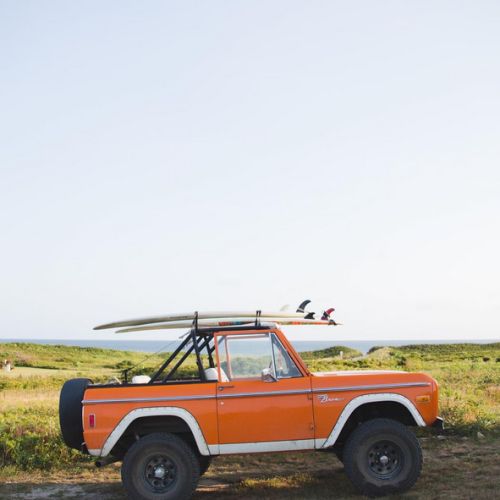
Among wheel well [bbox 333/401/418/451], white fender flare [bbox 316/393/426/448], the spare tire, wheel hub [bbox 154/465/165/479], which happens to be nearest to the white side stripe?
white fender flare [bbox 316/393/426/448]

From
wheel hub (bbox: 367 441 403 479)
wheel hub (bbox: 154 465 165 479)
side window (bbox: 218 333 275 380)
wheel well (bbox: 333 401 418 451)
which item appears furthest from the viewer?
wheel well (bbox: 333 401 418 451)

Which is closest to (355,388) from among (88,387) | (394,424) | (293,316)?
(394,424)

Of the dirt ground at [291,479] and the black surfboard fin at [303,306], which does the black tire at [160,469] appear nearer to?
the dirt ground at [291,479]

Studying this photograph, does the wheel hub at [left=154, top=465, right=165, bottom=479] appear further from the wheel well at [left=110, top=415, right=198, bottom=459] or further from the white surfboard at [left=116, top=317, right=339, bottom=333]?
the white surfboard at [left=116, top=317, right=339, bottom=333]

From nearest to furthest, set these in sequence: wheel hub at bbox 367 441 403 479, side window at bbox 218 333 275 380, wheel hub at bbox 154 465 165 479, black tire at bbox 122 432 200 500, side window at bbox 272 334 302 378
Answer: black tire at bbox 122 432 200 500 → wheel hub at bbox 154 465 165 479 → wheel hub at bbox 367 441 403 479 → side window at bbox 272 334 302 378 → side window at bbox 218 333 275 380

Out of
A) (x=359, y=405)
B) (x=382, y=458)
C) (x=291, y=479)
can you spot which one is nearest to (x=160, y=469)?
(x=291, y=479)

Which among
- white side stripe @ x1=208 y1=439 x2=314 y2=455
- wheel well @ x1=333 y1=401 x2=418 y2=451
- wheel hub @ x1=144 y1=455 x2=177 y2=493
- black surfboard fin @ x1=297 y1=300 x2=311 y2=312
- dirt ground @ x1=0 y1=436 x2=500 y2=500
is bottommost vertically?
dirt ground @ x1=0 y1=436 x2=500 y2=500

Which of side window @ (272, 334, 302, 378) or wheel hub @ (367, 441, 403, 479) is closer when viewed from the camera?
wheel hub @ (367, 441, 403, 479)

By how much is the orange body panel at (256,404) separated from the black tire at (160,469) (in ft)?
1.24

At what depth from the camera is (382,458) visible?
8734mm

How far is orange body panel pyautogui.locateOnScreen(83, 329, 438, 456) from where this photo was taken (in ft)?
28.1

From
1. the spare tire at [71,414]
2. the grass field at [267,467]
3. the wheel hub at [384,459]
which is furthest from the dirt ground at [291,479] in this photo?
the spare tire at [71,414]

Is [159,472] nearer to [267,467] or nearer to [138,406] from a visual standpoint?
[138,406]

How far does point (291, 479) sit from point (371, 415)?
156 cm
